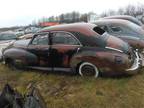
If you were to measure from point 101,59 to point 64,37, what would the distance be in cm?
125

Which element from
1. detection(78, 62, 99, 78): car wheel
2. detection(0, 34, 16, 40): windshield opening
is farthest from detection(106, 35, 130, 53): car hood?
Result: detection(0, 34, 16, 40): windshield opening

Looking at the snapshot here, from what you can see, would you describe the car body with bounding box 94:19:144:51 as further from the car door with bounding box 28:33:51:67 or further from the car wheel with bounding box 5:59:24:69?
the car wheel with bounding box 5:59:24:69

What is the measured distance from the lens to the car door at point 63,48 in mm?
6242

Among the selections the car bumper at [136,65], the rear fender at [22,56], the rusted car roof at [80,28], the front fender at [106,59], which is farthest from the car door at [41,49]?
the car bumper at [136,65]

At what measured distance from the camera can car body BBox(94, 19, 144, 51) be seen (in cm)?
822

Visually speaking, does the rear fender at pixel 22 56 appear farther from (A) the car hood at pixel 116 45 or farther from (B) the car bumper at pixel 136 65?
(B) the car bumper at pixel 136 65

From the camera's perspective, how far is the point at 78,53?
6.10 metres

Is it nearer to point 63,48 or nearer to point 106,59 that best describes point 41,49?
point 63,48

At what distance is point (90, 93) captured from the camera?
5352 mm

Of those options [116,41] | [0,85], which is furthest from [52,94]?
[116,41]

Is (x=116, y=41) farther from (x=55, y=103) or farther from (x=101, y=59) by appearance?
(x=55, y=103)

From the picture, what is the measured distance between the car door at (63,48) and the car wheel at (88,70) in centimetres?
38

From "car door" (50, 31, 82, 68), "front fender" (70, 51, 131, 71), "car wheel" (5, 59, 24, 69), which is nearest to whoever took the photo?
"front fender" (70, 51, 131, 71)

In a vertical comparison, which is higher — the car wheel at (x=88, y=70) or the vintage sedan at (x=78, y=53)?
the vintage sedan at (x=78, y=53)
